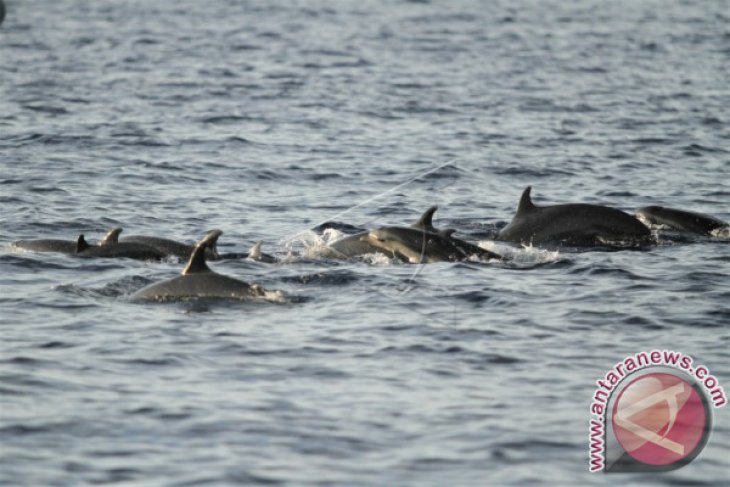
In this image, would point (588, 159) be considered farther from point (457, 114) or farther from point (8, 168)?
point (8, 168)

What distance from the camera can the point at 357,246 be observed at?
17078 millimetres

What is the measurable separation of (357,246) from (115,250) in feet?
9.51

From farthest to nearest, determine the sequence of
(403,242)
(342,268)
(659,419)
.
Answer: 1. (403,242)
2. (342,268)
3. (659,419)

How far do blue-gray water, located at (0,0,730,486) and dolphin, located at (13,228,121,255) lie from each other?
1.04ft

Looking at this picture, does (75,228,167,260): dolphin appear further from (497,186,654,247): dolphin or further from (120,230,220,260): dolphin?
(497,186,654,247): dolphin

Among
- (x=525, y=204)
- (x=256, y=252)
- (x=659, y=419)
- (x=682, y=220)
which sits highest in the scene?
(x=525, y=204)

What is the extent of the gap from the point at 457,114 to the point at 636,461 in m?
21.6

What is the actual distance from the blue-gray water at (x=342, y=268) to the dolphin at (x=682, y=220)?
22.8 inches

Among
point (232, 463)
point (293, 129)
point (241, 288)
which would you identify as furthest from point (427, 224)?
point (293, 129)

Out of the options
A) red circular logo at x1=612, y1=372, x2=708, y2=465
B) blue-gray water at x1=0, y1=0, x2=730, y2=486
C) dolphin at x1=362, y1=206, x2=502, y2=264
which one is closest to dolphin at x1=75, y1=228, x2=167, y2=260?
blue-gray water at x1=0, y1=0, x2=730, y2=486

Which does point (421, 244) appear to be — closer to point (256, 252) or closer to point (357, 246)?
point (357, 246)

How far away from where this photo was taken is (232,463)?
10.6 m

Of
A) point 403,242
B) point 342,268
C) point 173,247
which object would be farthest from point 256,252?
point 403,242

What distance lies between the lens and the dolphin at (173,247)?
16906mm
